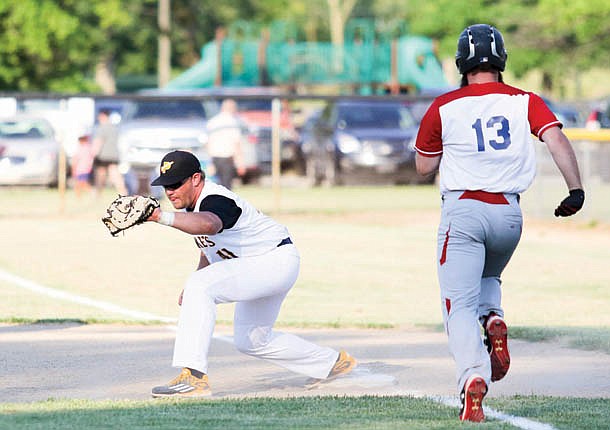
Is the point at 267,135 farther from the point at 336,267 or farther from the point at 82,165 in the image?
the point at 336,267

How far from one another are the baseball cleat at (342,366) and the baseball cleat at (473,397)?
1.53m

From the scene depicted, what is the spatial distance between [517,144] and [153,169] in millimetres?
18948

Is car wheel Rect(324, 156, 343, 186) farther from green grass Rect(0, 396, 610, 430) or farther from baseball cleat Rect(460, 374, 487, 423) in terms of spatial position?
baseball cleat Rect(460, 374, 487, 423)

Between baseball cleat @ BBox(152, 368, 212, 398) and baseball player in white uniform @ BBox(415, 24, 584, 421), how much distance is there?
143 centimetres

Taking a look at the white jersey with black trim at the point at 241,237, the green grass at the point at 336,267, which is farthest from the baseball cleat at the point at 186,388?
the green grass at the point at 336,267

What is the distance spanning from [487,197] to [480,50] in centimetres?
72

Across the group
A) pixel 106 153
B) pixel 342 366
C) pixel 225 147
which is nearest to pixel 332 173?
pixel 106 153

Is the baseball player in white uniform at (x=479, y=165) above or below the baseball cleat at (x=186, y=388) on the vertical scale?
above

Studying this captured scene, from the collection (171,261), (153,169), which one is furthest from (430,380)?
(153,169)

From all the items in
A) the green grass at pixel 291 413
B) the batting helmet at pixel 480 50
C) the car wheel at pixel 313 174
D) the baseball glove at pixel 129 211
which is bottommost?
the green grass at pixel 291 413

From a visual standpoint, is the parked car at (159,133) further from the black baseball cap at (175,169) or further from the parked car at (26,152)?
the black baseball cap at (175,169)

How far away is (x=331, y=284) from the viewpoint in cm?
1332

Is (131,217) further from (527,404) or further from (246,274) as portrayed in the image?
(527,404)

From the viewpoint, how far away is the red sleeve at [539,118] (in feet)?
21.1
